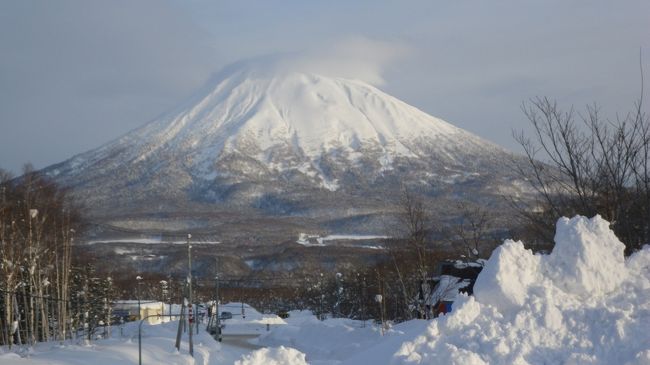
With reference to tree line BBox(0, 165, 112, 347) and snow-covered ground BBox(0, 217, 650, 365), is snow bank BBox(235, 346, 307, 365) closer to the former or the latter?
snow-covered ground BBox(0, 217, 650, 365)

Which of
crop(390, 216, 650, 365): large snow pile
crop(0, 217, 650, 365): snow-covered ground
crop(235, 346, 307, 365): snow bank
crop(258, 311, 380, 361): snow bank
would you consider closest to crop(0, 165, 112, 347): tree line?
crop(258, 311, 380, 361): snow bank

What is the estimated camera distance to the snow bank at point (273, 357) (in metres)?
10.3

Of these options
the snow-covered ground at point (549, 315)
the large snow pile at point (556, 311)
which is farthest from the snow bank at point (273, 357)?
the large snow pile at point (556, 311)

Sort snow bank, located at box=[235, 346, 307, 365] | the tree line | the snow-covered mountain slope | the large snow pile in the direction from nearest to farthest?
the large snow pile < snow bank, located at box=[235, 346, 307, 365] < the tree line < the snow-covered mountain slope

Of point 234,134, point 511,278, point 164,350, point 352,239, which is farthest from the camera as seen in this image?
point 234,134

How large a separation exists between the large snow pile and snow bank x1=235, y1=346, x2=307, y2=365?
1.34 metres

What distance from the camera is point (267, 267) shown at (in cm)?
13125

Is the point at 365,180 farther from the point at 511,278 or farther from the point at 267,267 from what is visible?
the point at 511,278

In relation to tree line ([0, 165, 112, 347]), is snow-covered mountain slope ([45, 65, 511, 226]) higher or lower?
higher

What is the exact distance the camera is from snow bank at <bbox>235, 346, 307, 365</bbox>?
10297 millimetres

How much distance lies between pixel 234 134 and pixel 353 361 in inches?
7256

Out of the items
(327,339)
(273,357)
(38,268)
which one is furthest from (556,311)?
(327,339)

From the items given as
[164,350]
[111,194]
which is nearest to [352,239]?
[111,194]

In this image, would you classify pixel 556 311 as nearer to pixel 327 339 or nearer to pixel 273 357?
pixel 273 357
